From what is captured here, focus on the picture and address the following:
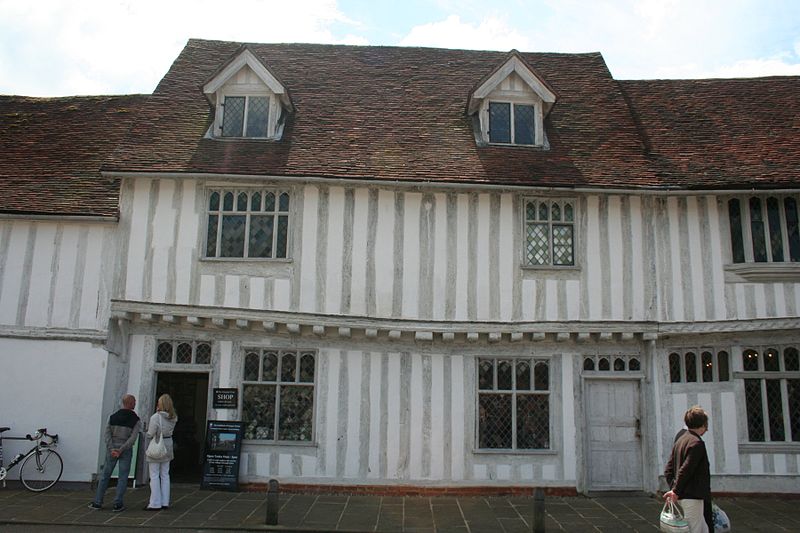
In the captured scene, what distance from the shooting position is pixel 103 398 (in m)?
10.6

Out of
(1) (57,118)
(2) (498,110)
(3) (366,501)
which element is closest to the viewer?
(3) (366,501)

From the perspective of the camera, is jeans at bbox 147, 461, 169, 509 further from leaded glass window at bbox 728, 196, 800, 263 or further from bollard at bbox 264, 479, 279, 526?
leaded glass window at bbox 728, 196, 800, 263

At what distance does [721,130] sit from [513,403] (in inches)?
281

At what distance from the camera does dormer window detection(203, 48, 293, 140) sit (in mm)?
12133

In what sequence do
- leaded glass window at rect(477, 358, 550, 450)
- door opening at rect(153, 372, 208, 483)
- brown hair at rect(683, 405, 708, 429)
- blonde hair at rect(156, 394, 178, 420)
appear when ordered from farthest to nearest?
door opening at rect(153, 372, 208, 483) → leaded glass window at rect(477, 358, 550, 450) → blonde hair at rect(156, 394, 178, 420) → brown hair at rect(683, 405, 708, 429)

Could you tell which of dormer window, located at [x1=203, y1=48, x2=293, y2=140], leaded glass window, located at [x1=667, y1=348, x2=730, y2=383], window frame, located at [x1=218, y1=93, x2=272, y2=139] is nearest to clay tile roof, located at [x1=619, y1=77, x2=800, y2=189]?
leaded glass window, located at [x1=667, y1=348, x2=730, y2=383]

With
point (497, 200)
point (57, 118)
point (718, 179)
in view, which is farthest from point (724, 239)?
point (57, 118)

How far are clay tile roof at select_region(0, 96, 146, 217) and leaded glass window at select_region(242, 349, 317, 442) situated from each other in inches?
146

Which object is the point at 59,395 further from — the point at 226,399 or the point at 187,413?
the point at 187,413

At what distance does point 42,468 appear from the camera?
1037cm

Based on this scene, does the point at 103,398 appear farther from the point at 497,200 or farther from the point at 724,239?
the point at 724,239

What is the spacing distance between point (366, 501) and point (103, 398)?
4690 millimetres

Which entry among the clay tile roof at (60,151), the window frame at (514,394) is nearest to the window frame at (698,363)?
the window frame at (514,394)

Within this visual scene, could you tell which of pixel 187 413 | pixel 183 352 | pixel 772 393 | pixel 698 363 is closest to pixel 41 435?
pixel 183 352
